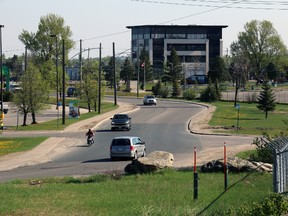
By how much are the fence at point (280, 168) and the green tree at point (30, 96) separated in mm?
48073

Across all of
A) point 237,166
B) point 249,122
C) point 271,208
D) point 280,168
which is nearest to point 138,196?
point 280,168

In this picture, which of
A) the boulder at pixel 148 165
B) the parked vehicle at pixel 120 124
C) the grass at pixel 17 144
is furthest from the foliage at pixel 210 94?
the boulder at pixel 148 165

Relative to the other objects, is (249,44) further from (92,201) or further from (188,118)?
(92,201)

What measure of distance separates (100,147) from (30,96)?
20.7 meters

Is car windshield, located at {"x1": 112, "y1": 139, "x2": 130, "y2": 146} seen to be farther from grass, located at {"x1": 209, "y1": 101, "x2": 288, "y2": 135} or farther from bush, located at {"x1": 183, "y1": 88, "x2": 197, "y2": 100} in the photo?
bush, located at {"x1": 183, "y1": 88, "x2": 197, "y2": 100}

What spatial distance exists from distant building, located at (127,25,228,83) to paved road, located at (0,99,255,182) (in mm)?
111432

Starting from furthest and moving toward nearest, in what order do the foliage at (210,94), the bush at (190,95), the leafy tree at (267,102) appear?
the bush at (190,95)
the foliage at (210,94)
the leafy tree at (267,102)

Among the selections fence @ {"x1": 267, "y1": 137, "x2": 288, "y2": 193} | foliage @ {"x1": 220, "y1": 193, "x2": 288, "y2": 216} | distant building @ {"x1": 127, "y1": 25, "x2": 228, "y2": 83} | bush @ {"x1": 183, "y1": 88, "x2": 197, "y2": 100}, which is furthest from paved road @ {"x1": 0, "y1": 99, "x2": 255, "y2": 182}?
distant building @ {"x1": 127, "y1": 25, "x2": 228, "y2": 83}

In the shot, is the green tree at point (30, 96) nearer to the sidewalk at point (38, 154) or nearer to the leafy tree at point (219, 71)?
the sidewalk at point (38, 154)

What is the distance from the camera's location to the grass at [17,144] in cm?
4150

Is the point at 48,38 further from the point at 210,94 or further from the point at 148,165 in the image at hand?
the point at 148,165

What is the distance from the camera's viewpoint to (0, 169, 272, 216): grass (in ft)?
46.7

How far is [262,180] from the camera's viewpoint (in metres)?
18.1

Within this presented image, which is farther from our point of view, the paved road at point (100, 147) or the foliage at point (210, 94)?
the foliage at point (210, 94)
